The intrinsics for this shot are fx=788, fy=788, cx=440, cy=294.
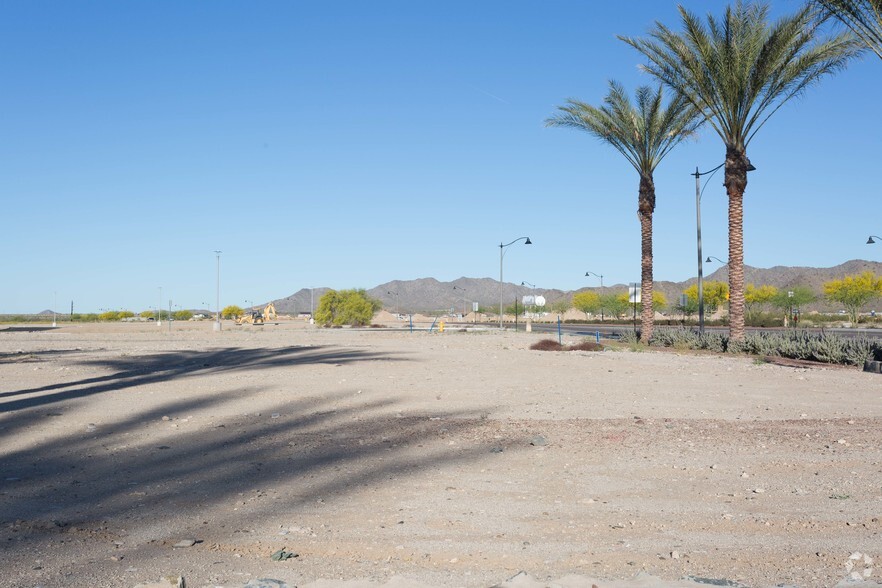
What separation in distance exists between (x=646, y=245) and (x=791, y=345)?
9487mm

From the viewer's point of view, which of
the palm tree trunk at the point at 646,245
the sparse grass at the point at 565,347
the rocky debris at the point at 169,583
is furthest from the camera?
the palm tree trunk at the point at 646,245

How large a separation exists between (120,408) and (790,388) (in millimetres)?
12162

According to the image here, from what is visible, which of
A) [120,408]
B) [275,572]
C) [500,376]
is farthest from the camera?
[500,376]

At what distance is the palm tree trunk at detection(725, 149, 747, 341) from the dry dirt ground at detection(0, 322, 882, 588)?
12.8m

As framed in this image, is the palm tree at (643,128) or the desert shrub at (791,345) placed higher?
the palm tree at (643,128)

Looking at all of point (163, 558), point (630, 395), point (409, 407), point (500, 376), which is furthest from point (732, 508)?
point (500, 376)

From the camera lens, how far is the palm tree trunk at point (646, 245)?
3319 cm

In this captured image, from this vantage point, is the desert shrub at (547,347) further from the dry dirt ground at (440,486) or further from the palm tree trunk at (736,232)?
the dry dirt ground at (440,486)

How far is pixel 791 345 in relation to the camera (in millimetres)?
25359

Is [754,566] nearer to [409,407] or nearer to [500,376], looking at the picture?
[409,407]

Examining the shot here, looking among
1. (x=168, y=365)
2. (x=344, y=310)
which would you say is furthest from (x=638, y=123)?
(x=344, y=310)

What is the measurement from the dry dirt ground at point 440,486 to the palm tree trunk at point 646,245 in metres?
18.5

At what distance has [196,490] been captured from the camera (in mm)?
7145

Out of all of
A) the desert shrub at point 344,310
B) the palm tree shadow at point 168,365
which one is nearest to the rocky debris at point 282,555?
the palm tree shadow at point 168,365
